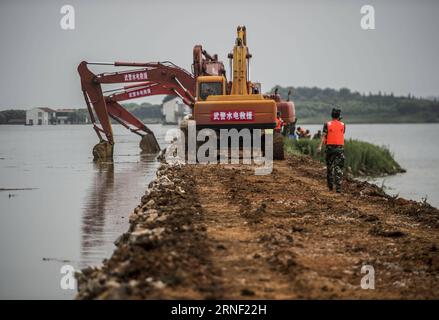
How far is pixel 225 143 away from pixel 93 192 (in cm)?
669

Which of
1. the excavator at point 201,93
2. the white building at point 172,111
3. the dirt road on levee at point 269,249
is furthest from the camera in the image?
the white building at point 172,111

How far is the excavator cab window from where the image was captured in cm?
2923

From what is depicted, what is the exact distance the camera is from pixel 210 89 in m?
29.3

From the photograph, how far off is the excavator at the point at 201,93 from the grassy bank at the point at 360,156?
4806 millimetres

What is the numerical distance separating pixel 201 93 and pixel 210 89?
0.35 meters

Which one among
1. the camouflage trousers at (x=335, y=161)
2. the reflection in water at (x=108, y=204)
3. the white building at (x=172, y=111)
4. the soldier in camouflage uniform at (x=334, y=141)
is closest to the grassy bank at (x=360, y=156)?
the reflection in water at (x=108, y=204)

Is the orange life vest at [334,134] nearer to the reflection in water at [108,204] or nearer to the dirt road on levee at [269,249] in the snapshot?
the dirt road on levee at [269,249]

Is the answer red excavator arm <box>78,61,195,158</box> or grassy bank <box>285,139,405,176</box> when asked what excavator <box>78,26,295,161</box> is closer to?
red excavator arm <box>78,61,195,158</box>

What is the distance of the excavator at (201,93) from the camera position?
2659 centimetres

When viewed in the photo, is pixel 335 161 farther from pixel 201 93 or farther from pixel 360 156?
pixel 360 156

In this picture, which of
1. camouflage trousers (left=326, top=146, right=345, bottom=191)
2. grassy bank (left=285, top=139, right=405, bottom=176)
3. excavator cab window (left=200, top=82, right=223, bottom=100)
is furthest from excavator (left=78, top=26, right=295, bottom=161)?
camouflage trousers (left=326, top=146, right=345, bottom=191)

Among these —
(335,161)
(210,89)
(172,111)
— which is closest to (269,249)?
(335,161)

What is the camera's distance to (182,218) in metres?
11.9
